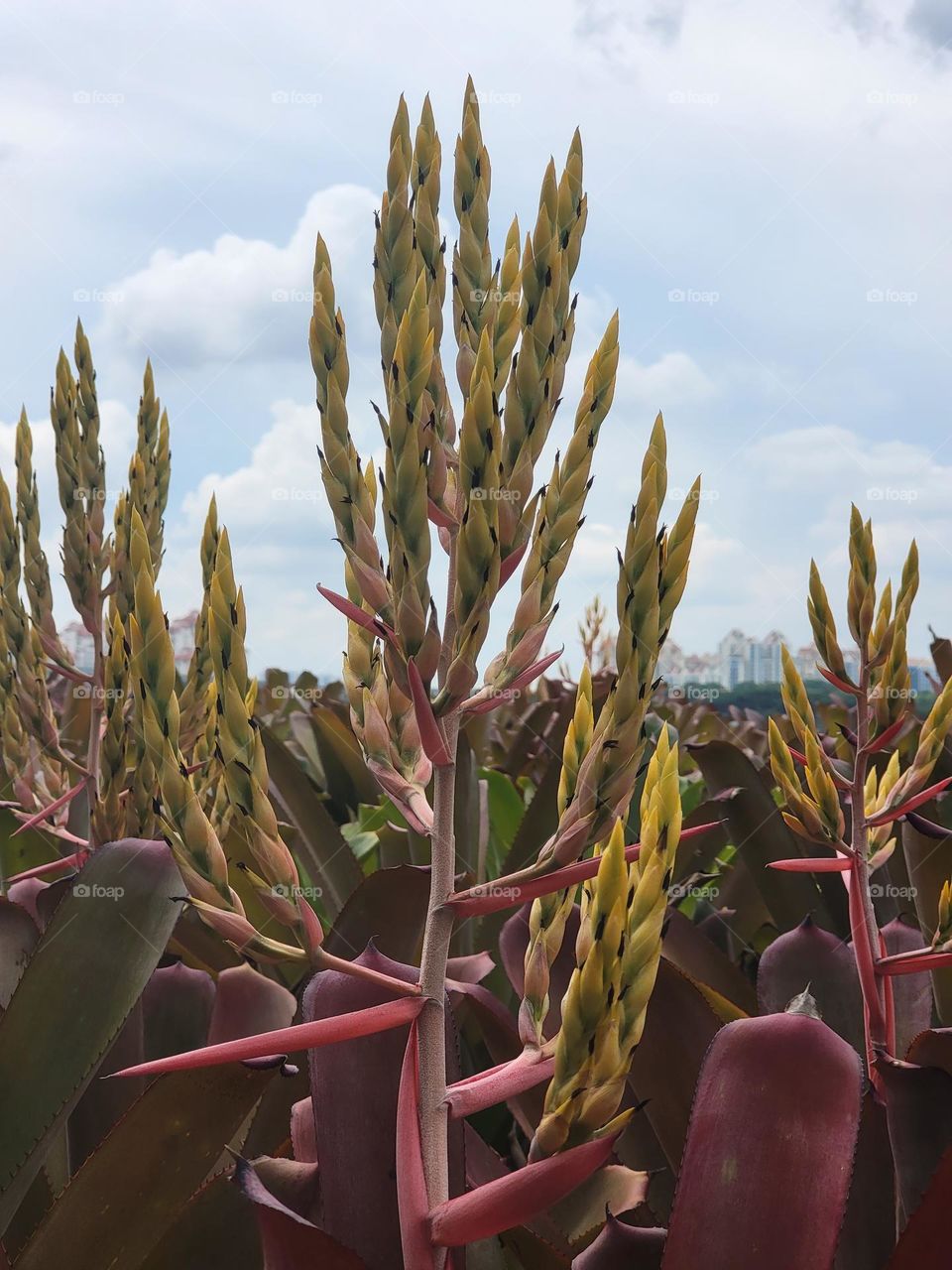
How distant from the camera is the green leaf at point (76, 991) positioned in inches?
41.4

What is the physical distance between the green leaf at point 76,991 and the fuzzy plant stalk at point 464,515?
461 mm

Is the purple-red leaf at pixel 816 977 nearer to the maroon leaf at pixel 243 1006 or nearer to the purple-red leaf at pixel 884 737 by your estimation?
the purple-red leaf at pixel 884 737

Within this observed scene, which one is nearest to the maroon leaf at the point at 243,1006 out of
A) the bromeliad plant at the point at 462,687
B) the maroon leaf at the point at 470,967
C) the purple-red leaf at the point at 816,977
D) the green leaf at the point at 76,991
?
the green leaf at the point at 76,991

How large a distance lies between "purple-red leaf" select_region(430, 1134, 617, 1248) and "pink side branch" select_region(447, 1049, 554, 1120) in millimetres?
62

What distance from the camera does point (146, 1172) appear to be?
958 millimetres

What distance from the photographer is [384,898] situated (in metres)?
1.41

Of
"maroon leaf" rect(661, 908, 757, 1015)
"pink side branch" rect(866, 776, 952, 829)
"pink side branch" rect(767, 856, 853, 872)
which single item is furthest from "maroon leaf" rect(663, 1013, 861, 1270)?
"maroon leaf" rect(661, 908, 757, 1015)

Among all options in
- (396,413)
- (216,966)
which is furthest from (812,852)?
(396,413)

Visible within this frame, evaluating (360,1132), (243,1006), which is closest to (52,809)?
(243,1006)

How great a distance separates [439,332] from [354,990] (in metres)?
0.60

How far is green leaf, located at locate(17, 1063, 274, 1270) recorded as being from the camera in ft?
3.04

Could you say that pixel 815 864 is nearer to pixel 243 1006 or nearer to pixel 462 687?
pixel 462 687

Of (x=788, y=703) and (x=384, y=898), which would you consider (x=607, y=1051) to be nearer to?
(x=788, y=703)

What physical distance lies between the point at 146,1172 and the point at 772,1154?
582mm
